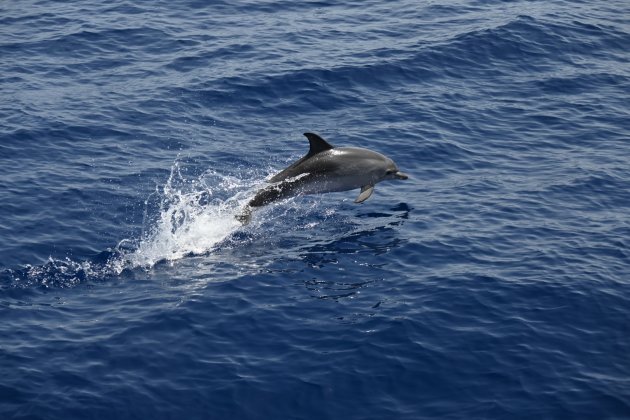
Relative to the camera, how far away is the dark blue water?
15.6 meters

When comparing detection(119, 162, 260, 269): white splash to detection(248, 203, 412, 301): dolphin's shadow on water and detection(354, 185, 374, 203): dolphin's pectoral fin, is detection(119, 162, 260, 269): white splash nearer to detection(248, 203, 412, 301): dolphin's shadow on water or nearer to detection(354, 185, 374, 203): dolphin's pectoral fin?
detection(248, 203, 412, 301): dolphin's shadow on water

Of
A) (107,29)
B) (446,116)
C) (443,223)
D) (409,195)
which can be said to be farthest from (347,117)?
(107,29)

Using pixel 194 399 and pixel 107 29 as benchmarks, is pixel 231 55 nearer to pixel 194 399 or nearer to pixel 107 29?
pixel 107 29

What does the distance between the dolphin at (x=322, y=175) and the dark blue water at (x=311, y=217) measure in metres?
0.83

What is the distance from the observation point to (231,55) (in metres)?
31.5

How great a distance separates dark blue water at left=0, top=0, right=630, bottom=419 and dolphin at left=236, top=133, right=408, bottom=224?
83 centimetres

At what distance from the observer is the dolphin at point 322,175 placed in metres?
20.9

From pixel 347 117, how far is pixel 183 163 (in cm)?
573

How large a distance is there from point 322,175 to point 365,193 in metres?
1.20

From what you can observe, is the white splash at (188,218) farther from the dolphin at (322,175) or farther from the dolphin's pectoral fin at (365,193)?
the dolphin's pectoral fin at (365,193)

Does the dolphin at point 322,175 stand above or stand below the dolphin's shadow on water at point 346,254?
above

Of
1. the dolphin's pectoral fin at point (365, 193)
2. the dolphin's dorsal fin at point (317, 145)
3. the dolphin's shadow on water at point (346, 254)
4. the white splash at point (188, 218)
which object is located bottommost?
the dolphin's shadow on water at point (346, 254)

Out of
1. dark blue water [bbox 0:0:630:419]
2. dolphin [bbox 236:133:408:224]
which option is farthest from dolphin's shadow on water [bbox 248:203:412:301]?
dolphin [bbox 236:133:408:224]

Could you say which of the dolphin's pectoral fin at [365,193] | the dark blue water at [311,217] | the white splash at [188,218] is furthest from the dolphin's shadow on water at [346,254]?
the white splash at [188,218]
